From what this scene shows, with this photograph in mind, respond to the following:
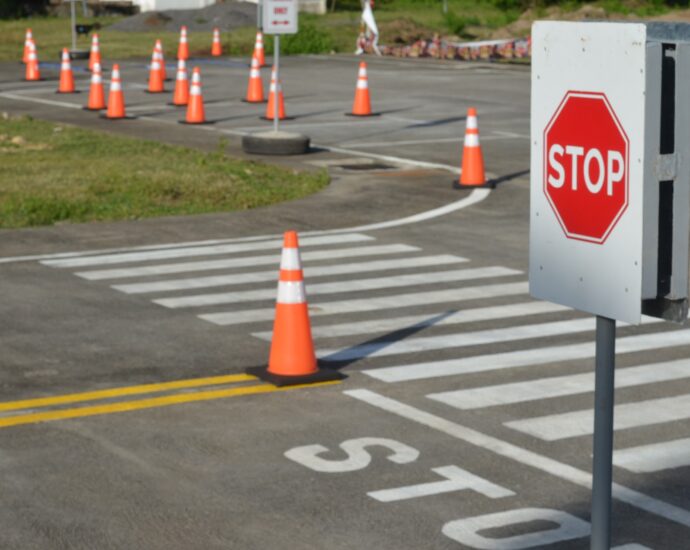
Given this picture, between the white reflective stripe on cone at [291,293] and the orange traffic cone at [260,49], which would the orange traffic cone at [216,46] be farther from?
the white reflective stripe on cone at [291,293]

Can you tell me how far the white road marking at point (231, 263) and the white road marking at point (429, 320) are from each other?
258 centimetres

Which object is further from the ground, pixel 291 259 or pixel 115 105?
pixel 115 105

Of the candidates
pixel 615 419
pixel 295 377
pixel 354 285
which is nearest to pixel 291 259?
pixel 295 377

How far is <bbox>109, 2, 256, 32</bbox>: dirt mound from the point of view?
52031mm

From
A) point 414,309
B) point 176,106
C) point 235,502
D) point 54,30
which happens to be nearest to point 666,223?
point 235,502

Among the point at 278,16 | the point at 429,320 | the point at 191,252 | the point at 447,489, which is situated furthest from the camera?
the point at 278,16

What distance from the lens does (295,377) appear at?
32.4 ft

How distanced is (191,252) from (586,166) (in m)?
10.6

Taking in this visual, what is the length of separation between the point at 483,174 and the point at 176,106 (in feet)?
38.2

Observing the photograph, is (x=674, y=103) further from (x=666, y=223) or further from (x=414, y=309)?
(x=414, y=309)

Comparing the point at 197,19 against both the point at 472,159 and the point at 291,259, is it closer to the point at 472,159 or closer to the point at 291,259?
the point at 472,159

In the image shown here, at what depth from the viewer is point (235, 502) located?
24.6 feet

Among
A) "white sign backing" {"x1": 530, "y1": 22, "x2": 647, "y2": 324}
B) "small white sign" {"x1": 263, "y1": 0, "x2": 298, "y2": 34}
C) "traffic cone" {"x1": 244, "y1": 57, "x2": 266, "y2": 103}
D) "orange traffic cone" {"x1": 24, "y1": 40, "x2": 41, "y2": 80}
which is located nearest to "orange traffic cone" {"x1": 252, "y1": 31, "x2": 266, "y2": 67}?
"orange traffic cone" {"x1": 24, "y1": 40, "x2": 41, "y2": 80}

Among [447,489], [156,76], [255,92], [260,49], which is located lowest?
[447,489]
